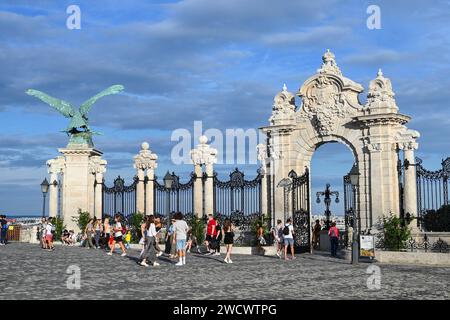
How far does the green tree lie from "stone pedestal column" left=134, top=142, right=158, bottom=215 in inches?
532

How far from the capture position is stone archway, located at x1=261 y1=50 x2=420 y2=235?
2473cm

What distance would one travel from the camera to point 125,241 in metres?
30.6

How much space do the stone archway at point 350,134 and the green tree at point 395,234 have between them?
1.37 m

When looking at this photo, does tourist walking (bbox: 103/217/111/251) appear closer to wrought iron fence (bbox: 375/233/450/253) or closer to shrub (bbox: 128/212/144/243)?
Answer: shrub (bbox: 128/212/144/243)

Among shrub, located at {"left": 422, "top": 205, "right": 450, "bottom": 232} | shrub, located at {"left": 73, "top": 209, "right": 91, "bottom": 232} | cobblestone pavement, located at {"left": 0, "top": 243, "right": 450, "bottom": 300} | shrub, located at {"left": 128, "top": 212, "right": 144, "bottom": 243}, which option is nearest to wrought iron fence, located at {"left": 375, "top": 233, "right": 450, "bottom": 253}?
shrub, located at {"left": 422, "top": 205, "right": 450, "bottom": 232}

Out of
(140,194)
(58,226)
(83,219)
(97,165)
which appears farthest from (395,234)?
(58,226)

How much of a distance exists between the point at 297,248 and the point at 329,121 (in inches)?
213

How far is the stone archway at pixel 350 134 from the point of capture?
24.7m

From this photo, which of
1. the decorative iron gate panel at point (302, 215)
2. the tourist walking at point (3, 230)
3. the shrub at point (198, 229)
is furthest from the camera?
the tourist walking at point (3, 230)

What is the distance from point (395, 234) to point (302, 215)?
475 centimetres

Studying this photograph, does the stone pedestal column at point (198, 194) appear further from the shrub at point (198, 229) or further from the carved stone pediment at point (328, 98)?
the carved stone pediment at point (328, 98)

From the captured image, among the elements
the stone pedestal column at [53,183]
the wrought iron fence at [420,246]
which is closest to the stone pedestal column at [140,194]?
the stone pedestal column at [53,183]
